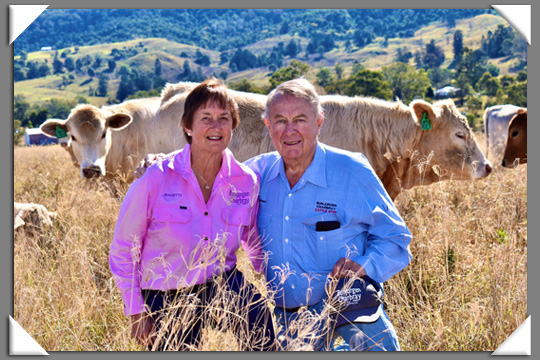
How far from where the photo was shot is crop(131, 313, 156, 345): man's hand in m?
3.14

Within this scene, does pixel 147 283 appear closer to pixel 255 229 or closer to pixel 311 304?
pixel 255 229

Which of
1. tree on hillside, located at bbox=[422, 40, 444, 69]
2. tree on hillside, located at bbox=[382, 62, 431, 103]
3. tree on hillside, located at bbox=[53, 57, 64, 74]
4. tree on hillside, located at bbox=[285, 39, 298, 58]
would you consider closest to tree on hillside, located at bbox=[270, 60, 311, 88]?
tree on hillside, located at bbox=[382, 62, 431, 103]

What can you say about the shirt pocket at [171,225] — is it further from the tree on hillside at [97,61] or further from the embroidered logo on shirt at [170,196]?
the tree on hillside at [97,61]

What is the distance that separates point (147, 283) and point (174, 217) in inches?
18.2

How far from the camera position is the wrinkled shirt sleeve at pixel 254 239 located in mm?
3543

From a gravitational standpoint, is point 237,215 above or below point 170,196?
below

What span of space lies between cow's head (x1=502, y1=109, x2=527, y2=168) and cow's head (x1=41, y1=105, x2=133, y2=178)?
6096 millimetres

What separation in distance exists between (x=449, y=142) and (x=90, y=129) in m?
5.22

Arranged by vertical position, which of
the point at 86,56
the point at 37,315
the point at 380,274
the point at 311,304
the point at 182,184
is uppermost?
the point at 86,56

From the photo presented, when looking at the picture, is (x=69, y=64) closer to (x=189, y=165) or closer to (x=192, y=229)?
(x=189, y=165)

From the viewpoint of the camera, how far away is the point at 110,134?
798cm

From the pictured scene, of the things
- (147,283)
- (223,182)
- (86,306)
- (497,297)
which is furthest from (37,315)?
(497,297)

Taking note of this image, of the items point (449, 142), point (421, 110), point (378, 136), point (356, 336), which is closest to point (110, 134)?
point (378, 136)

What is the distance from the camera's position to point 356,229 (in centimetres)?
341
